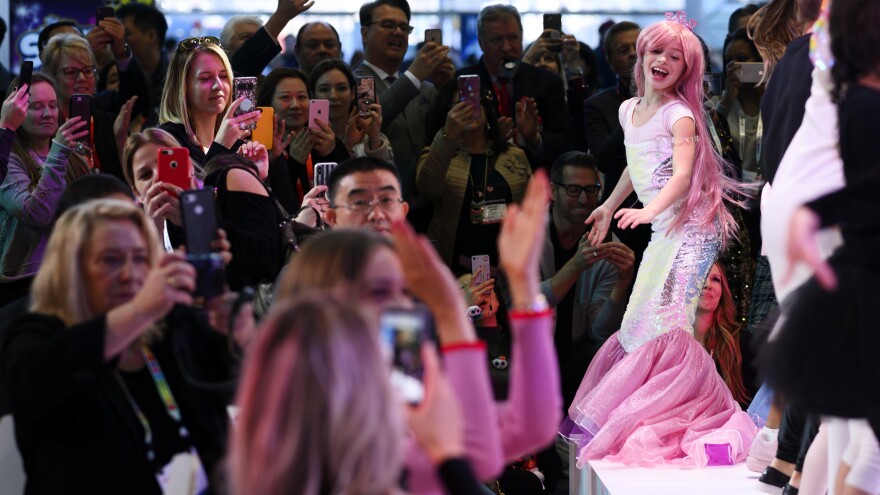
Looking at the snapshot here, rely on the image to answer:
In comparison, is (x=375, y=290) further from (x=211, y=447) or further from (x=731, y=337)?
(x=731, y=337)

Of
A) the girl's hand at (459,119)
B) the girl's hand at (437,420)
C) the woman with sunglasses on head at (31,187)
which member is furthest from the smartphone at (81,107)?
the girl's hand at (437,420)

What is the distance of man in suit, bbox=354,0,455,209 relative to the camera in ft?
18.9

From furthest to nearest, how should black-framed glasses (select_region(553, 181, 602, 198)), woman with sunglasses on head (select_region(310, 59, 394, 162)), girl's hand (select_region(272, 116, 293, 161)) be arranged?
black-framed glasses (select_region(553, 181, 602, 198)), woman with sunglasses on head (select_region(310, 59, 394, 162)), girl's hand (select_region(272, 116, 293, 161))

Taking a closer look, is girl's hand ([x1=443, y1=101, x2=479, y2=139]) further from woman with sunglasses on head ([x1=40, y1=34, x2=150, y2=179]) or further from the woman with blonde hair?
the woman with blonde hair

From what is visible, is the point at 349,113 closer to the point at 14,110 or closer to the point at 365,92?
the point at 365,92

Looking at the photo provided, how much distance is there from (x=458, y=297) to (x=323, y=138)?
295 cm

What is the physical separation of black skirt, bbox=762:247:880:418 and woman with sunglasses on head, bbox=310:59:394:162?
9.54ft

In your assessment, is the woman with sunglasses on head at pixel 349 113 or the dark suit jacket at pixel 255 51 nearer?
the dark suit jacket at pixel 255 51

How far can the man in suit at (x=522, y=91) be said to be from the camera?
585 cm

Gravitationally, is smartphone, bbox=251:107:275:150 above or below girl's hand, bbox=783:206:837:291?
above

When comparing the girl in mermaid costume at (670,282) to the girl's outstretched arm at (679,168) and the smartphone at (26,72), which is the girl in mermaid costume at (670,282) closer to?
the girl's outstretched arm at (679,168)

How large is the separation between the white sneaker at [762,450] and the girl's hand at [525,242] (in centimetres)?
218

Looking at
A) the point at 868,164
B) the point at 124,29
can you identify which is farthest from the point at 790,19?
the point at 124,29

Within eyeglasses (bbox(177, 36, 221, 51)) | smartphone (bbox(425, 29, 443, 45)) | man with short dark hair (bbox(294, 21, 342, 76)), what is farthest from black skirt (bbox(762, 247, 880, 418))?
man with short dark hair (bbox(294, 21, 342, 76))
